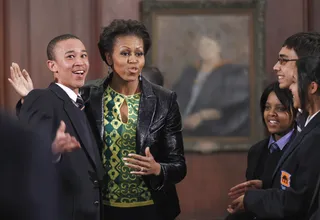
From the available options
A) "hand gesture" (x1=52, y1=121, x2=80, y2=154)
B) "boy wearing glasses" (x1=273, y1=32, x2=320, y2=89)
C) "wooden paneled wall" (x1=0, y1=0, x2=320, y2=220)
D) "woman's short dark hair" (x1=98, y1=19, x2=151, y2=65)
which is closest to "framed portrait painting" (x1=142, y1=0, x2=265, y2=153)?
"wooden paneled wall" (x1=0, y1=0, x2=320, y2=220)

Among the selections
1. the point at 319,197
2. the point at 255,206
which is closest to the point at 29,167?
the point at 319,197

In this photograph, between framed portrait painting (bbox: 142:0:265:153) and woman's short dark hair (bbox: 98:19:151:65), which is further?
framed portrait painting (bbox: 142:0:265:153)

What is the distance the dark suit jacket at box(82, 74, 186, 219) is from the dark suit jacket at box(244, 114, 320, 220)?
1.45 ft

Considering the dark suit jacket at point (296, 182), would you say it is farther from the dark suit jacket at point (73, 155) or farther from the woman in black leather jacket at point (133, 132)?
the dark suit jacket at point (73, 155)

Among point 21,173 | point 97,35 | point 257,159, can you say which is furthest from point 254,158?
point 21,173

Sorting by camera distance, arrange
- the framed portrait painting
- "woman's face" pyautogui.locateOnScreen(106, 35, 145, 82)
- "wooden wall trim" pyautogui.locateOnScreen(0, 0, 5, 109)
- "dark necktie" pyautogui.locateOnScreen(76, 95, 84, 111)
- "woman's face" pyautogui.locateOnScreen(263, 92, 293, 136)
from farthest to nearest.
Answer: the framed portrait painting, "wooden wall trim" pyautogui.locateOnScreen(0, 0, 5, 109), "woman's face" pyautogui.locateOnScreen(263, 92, 293, 136), "woman's face" pyautogui.locateOnScreen(106, 35, 145, 82), "dark necktie" pyautogui.locateOnScreen(76, 95, 84, 111)

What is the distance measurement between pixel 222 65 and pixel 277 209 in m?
2.68

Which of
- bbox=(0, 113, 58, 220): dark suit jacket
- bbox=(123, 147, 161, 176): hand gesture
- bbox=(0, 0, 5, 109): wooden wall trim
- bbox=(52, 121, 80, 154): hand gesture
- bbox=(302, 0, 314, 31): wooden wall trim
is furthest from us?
bbox=(302, 0, 314, 31): wooden wall trim

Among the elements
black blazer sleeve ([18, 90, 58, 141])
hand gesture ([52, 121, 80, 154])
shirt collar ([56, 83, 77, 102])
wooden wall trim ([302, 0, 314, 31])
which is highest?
wooden wall trim ([302, 0, 314, 31])

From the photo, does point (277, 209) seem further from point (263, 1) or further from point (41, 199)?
point (263, 1)

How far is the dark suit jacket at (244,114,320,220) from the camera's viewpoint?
2432 millimetres

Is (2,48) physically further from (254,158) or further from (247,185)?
(247,185)

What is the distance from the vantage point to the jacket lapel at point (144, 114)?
287cm

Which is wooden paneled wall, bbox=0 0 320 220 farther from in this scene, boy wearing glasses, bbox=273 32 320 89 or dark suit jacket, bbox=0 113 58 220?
dark suit jacket, bbox=0 113 58 220
